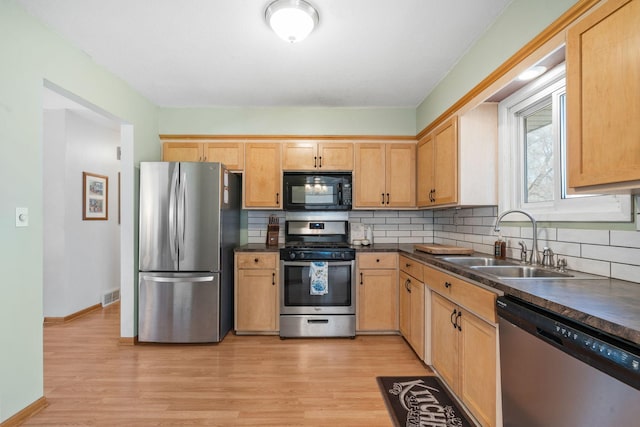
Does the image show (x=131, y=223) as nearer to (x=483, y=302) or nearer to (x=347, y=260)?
(x=347, y=260)

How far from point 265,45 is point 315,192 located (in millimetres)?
1549

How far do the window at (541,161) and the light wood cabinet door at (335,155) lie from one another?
1.53 metres

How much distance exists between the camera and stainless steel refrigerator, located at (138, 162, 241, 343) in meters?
2.92

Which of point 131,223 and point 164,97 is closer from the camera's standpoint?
point 131,223

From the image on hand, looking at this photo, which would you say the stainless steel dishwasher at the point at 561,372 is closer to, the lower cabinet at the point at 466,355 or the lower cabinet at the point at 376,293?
the lower cabinet at the point at 466,355

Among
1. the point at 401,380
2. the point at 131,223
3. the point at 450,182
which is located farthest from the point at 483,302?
the point at 131,223

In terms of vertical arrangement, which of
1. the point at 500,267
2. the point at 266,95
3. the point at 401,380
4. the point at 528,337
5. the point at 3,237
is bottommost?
the point at 401,380

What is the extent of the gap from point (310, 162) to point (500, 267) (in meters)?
2.17

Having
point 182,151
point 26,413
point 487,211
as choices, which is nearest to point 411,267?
point 487,211

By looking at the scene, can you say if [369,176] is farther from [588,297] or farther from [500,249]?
[588,297]

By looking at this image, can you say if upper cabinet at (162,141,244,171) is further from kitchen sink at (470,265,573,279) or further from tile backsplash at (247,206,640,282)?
kitchen sink at (470,265,573,279)

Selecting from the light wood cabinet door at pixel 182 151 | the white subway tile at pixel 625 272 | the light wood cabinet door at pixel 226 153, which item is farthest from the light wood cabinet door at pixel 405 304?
the light wood cabinet door at pixel 182 151

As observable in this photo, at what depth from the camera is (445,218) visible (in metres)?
3.42

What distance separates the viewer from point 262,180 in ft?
11.3
